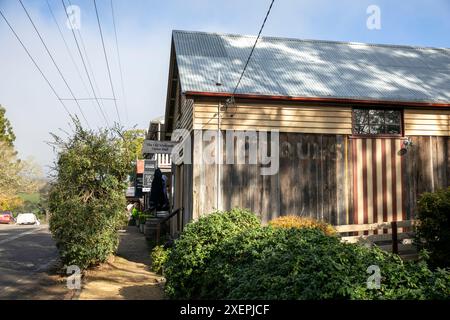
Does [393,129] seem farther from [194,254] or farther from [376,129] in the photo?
[194,254]

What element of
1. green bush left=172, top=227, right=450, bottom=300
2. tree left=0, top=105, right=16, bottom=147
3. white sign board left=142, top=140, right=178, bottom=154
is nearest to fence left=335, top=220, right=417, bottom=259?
green bush left=172, top=227, right=450, bottom=300

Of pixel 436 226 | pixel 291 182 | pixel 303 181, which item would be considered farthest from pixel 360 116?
pixel 436 226

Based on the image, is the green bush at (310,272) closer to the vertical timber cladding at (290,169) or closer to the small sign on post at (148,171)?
the vertical timber cladding at (290,169)

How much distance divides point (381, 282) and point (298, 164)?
26.3ft

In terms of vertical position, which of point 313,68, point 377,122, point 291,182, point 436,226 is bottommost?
point 436,226

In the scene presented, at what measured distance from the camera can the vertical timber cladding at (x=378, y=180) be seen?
504 inches

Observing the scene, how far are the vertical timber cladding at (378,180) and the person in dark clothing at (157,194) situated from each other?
8.21 metres

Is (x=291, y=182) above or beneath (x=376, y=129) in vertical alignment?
beneath

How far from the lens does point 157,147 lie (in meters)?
15.0

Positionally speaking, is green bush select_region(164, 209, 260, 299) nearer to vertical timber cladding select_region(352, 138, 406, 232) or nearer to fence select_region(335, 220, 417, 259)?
fence select_region(335, 220, 417, 259)

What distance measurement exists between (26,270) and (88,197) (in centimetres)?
275

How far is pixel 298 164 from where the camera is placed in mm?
12562
